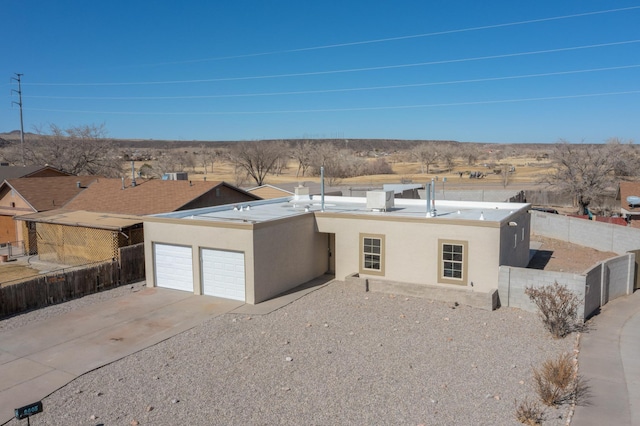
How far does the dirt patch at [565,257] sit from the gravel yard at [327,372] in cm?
777

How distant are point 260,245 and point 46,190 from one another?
1773cm

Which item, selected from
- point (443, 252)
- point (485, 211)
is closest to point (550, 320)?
point (443, 252)

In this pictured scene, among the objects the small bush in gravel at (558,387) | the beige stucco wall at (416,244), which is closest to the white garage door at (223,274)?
the beige stucco wall at (416,244)

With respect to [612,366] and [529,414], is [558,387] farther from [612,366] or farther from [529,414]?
[612,366]

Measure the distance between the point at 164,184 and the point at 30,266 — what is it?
728cm

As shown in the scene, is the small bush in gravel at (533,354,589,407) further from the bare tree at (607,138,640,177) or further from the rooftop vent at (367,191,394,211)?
the bare tree at (607,138,640,177)

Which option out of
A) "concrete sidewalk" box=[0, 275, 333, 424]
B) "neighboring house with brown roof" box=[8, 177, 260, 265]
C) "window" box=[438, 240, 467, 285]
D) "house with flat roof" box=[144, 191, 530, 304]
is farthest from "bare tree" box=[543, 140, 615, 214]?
"concrete sidewalk" box=[0, 275, 333, 424]

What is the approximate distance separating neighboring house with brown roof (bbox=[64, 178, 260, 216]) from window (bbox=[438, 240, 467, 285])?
1252 centimetres

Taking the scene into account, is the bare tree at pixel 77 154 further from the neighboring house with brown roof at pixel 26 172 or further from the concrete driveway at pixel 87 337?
the concrete driveway at pixel 87 337

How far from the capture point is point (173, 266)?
715 inches

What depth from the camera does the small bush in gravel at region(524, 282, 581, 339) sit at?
13.7 m

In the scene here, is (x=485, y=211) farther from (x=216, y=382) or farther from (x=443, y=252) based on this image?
(x=216, y=382)

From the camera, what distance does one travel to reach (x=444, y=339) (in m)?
13.2

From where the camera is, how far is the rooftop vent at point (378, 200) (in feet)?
64.5
